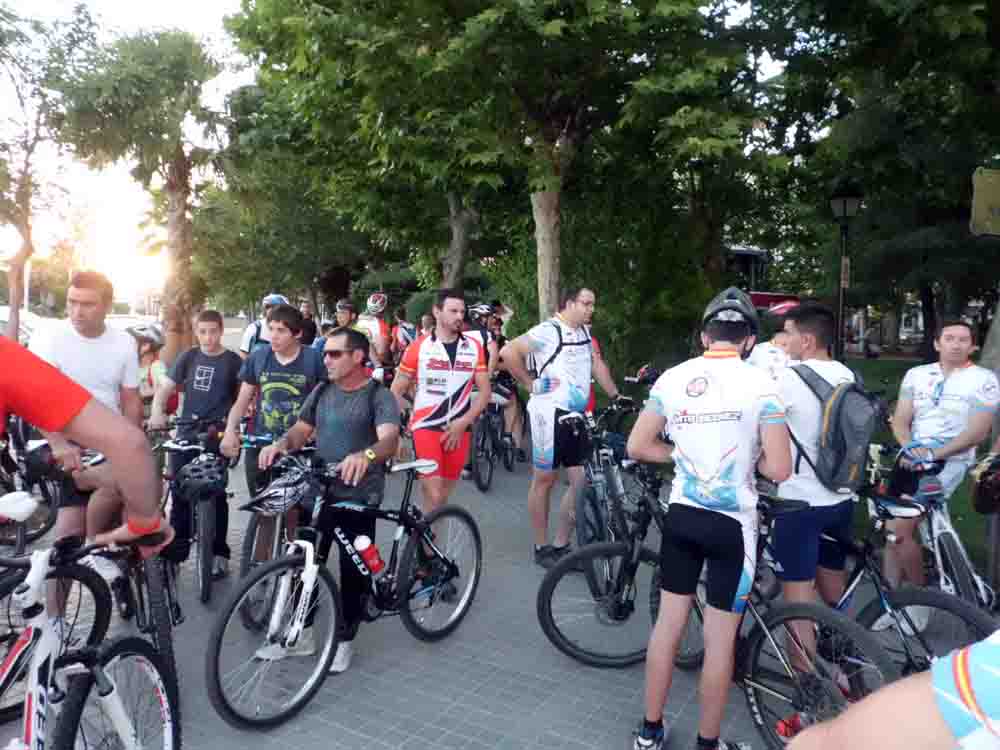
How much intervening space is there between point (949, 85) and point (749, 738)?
29.5 feet

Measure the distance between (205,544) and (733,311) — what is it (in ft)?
11.4

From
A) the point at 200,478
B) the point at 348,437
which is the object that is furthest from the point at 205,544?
the point at 348,437

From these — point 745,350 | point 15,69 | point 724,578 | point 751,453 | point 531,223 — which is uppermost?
point 15,69

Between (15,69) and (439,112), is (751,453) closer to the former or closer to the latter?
(439,112)

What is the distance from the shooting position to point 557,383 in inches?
222

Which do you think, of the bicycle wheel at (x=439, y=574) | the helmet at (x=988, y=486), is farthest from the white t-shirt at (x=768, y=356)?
the bicycle wheel at (x=439, y=574)

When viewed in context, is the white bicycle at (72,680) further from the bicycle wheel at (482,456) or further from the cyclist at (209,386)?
the bicycle wheel at (482,456)

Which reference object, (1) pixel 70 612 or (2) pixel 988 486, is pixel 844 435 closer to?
(2) pixel 988 486

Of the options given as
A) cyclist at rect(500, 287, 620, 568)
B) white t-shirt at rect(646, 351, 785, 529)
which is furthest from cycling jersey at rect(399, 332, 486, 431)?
white t-shirt at rect(646, 351, 785, 529)

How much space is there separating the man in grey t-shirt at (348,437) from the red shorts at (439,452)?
41.4 inches

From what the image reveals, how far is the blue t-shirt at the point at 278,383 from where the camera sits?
16.9ft

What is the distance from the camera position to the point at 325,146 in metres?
15.3

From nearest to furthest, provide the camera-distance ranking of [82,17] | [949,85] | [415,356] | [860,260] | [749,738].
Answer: [749,738]
[415,356]
[949,85]
[82,17]
[860,260]

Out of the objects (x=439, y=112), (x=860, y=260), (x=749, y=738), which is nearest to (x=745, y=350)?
(x=749, y=738)
